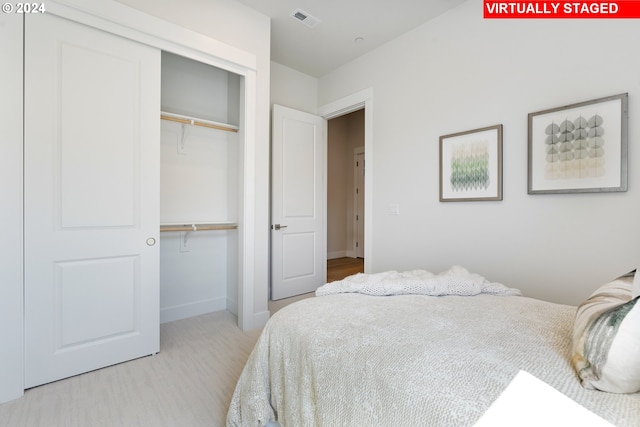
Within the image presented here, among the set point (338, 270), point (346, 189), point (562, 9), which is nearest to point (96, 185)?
point (562, 9)

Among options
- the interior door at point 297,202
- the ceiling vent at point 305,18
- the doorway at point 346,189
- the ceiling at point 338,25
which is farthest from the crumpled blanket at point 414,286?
the doorway at point 346,189

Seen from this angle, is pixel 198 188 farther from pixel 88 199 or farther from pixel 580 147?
pixel 580 147

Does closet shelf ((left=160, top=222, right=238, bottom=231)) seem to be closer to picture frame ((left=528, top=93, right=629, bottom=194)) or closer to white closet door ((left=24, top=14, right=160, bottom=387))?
white closet door ((left=24, top=14, right=160, bottom=387))

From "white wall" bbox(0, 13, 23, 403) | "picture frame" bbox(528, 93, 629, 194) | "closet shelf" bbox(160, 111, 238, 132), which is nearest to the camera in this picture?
"white wall" bbox(0, 13, 23, 403)

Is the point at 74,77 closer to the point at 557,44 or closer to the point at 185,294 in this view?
the point at 185,294

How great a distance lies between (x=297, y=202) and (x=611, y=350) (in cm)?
307

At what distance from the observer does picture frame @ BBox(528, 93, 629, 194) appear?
1750 millimetres

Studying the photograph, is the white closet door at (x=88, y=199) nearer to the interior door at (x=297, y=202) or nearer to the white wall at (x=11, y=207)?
the white wall at (x=11, y=207)

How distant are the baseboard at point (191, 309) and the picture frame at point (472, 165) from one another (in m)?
2.54

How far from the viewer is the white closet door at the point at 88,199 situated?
1751mm

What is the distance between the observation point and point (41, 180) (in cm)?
176

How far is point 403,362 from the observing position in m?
0.83

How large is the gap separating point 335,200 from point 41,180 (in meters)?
4.83

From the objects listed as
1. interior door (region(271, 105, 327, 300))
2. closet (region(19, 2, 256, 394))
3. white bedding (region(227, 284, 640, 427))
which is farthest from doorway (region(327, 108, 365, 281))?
white bedding (region(227, 284, 640, 427))
